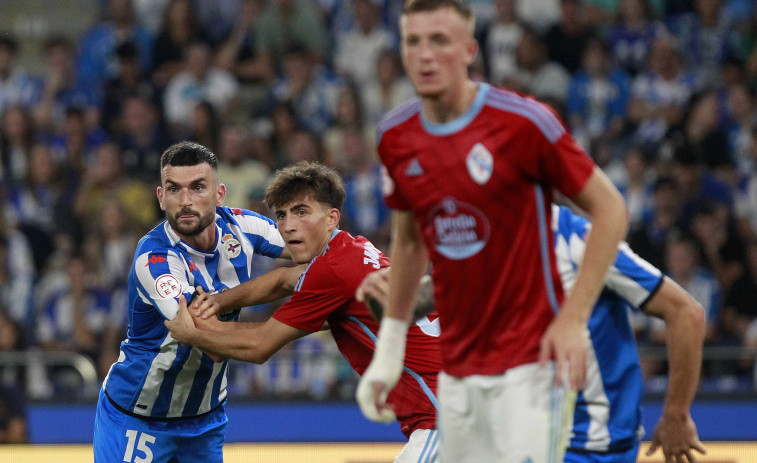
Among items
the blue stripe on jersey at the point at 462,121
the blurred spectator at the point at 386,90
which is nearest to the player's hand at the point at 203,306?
the blue stripe on jersey at the point at 462,121

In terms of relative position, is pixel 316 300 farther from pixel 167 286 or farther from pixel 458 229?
pixel 458 229

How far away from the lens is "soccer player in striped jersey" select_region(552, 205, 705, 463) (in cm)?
306

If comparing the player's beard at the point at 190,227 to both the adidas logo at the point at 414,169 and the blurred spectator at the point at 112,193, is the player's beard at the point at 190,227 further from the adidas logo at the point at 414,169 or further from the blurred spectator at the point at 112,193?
the blurred spectator at the point at 112,193

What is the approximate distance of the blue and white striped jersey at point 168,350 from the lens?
457 cm

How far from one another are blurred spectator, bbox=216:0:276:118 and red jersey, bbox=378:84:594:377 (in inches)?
311

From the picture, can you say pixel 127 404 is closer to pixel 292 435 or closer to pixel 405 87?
pixel 292 435

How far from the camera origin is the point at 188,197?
4504 millimetres

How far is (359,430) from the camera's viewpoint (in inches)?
321

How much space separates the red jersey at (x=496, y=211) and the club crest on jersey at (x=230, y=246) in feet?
6.12

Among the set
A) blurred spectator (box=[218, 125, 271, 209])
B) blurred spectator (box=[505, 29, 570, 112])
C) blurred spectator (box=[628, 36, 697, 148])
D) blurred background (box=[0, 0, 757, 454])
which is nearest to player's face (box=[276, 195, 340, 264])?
blurred background (box=[0, 0, 757, 454])

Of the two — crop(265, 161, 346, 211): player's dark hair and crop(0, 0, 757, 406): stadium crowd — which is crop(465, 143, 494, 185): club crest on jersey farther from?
crop(0, 0, 757, 406): stadium crowd

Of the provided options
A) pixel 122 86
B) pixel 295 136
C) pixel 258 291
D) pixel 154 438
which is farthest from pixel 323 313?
pixel 122 86

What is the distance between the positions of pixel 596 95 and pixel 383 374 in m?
7.63

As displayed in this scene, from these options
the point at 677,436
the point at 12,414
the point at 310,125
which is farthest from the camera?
the point at 310,125
